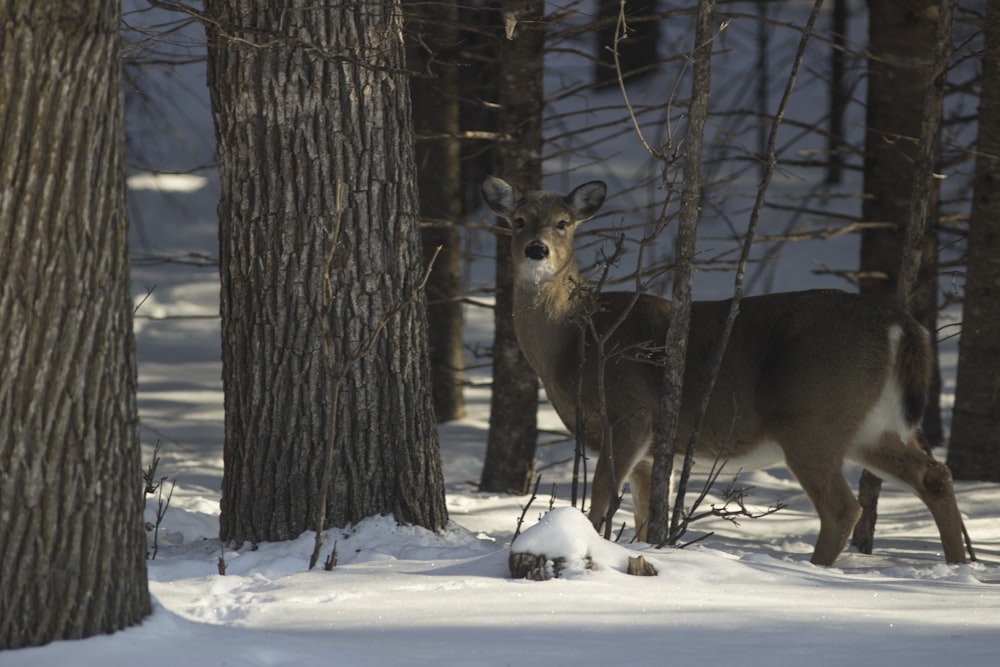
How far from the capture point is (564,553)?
161 inches

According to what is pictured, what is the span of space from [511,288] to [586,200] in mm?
1349

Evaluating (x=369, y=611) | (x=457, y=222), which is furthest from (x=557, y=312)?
(x=369, y=611)

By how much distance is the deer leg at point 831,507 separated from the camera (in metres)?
6.02

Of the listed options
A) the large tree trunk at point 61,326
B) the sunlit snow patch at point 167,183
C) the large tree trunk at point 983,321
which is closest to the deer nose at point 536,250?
the large tree trunk at point 983,321

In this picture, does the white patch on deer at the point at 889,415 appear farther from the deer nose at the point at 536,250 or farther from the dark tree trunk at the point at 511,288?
the dark tree trunk at the point at 511,288

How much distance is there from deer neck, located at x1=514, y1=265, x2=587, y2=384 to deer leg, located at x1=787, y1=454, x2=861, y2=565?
1424mm

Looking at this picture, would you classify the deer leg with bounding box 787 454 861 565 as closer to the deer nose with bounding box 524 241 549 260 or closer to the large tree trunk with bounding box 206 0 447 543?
the deer nose with bounding box 524 241 549 260

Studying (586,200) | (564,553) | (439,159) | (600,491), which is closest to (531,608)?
(564,553)

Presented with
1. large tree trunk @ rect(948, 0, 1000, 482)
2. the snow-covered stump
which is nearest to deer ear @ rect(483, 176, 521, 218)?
large tree trunk @ rect(948, 0, 1000, 482)

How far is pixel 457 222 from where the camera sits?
802cm

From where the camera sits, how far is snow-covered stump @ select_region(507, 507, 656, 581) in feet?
13.3

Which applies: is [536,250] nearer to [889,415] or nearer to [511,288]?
[511,288]

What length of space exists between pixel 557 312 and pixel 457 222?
155 centimetres

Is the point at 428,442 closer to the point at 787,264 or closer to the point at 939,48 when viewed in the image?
the point at 939,48
